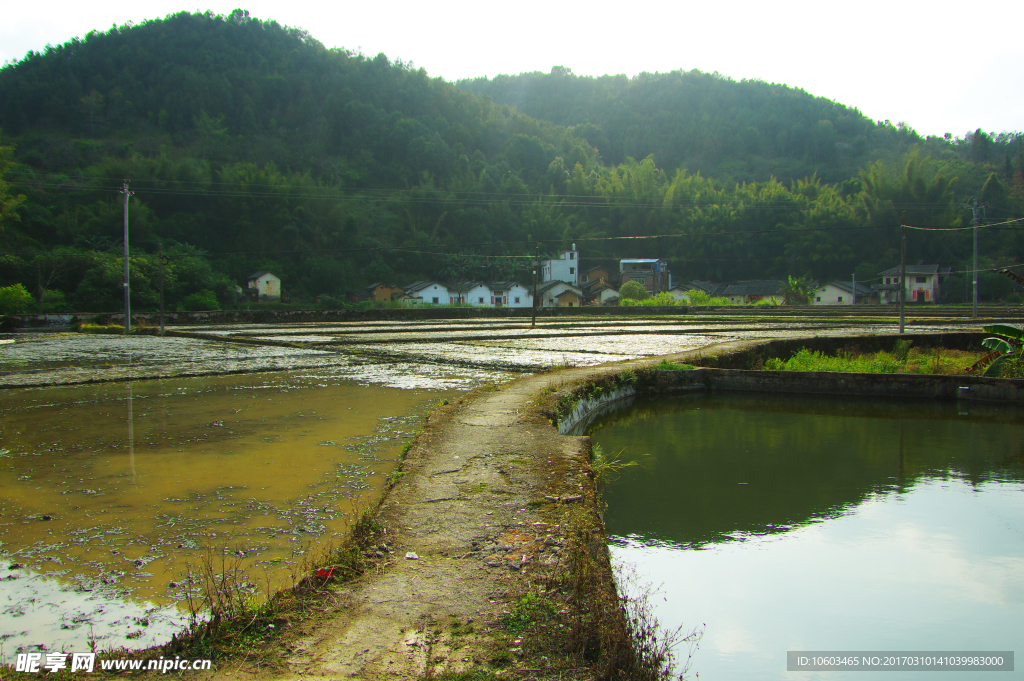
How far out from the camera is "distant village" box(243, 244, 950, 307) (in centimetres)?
5209

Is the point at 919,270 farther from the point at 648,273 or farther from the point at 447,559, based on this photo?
the point at 447,559

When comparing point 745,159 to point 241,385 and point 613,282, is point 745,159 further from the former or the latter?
point 241,385

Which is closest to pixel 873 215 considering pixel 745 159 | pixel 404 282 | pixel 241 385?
pixel 745 159

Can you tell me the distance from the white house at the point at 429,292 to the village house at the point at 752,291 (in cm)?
2616

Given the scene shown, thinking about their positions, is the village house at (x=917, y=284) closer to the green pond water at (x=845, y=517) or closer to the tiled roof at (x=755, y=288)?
the tiled roof at (x=755, y=288)

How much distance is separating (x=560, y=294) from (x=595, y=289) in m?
4.30

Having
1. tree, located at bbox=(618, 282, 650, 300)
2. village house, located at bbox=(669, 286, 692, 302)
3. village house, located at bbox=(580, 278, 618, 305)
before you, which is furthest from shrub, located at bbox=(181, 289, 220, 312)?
village house, located at bbox=(669, 286, 692, 302)

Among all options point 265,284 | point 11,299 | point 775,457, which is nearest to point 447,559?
point 775,457

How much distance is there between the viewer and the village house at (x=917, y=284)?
168 ft

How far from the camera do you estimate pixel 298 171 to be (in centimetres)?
6900

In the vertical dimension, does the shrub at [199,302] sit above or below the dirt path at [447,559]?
above

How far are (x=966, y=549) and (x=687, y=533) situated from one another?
5.79ft

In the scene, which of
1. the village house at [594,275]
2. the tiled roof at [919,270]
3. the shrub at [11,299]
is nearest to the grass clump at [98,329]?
the shrub at [11,299]

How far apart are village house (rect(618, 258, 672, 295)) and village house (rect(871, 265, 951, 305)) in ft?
61.9
